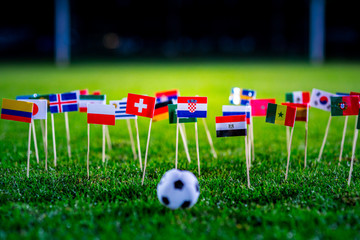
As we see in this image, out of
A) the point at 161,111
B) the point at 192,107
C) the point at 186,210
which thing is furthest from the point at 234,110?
the point at 186,210

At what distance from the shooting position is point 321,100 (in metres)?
5.53

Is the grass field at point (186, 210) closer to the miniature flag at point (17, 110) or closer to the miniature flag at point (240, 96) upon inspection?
the miniature flag at point (17, 110)

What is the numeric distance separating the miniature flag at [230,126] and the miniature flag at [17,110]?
2.36m

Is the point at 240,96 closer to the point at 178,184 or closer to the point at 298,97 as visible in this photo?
the point at 298,97

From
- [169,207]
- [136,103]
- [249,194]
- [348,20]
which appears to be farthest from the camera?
[348,20]

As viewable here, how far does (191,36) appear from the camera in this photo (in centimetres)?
3994

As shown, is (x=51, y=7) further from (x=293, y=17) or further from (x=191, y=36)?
(x=293, y=17)

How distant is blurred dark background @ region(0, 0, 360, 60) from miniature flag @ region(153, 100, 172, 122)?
32960 millimetres

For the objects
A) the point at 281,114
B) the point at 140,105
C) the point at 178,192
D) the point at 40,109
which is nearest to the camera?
the point at 178,192

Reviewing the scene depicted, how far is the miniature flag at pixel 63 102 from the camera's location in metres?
5.49

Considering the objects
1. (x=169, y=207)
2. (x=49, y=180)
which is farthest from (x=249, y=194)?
(x=49, y=180)

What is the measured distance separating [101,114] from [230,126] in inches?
64.1

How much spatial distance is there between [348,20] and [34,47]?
30849 mm

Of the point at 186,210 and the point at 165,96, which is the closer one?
the point at 186,210
